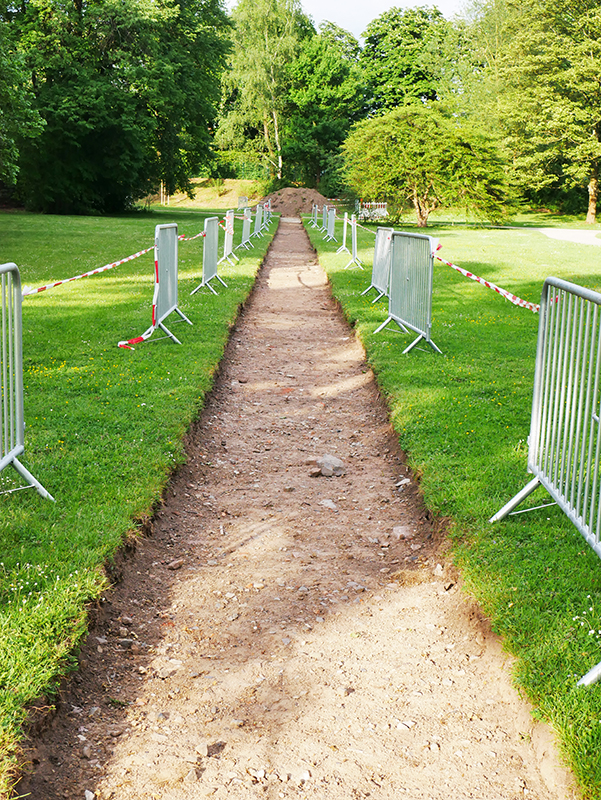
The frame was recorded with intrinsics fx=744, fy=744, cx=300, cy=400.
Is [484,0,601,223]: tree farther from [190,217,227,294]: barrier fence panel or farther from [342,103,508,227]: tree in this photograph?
[190,217,227,294]: barrier fence panel

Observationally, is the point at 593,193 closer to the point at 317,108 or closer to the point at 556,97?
the point at 556,97

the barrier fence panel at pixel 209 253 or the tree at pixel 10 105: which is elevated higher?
the tree at pixel 10 105

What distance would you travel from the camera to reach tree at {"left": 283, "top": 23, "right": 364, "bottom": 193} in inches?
2554

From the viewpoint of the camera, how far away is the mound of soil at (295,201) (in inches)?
2283

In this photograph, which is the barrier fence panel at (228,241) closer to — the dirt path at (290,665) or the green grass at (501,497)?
the green grass at (501,497)

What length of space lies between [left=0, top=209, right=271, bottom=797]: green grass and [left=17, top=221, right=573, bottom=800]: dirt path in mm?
173

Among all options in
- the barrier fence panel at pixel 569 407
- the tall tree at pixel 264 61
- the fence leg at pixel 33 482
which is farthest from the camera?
the tall tree at pixel 264 61

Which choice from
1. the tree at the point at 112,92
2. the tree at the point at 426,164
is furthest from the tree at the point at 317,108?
the tree at the point at 426,164

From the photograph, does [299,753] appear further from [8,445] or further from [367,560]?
[8,445]

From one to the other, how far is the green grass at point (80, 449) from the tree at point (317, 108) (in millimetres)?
55179

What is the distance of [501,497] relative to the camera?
496 centimetres

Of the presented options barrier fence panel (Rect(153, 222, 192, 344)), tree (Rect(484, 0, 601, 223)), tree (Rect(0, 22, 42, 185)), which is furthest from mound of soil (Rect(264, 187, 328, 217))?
barrier fence panel (Rect(153, 222, 192, 344))

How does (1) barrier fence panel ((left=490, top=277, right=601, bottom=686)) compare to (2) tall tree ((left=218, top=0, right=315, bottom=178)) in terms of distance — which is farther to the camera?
(2) tall tree ((left=218, top=0, right=315, bottom=178))

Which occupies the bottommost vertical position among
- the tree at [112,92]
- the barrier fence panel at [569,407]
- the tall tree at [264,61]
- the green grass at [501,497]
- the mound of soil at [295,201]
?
the green grass at [501,497]
